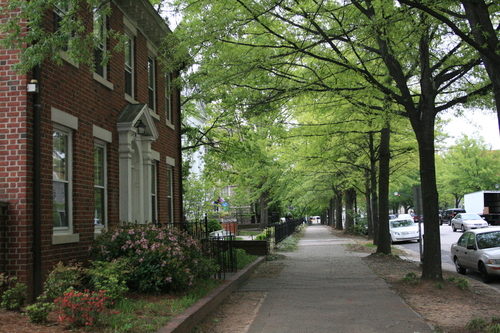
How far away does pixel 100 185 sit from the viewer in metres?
10.3

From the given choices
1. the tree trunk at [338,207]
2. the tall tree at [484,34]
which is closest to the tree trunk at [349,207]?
the tree trunk at [338,207]

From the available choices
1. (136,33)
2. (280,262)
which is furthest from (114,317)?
(280,262)

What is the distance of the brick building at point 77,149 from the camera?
7379mm

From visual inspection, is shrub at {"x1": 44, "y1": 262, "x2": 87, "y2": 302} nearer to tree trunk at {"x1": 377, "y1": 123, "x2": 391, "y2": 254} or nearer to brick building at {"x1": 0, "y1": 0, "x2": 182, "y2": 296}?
brick building at {"x1": 0, "y1": 0, "x2": 182, "y2": 296}

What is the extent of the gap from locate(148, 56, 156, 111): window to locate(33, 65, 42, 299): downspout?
20.4 ft

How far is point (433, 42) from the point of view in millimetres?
12156

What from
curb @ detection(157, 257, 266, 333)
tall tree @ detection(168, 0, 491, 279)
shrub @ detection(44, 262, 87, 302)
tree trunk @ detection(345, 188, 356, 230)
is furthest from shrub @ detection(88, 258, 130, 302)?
tree trunk @ detection(345, 188, 356, 230)

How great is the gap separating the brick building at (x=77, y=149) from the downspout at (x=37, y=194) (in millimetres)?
15

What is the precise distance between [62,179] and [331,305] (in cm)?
538

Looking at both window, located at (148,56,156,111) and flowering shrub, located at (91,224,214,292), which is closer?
flowering shrub, located at (91,224,214,292)

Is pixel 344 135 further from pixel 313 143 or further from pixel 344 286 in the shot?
pixel 344 286

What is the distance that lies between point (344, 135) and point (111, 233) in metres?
10.6

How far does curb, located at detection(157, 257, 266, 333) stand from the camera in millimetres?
6180

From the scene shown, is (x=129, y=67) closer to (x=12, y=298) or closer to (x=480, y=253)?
(x=12, y=298)
